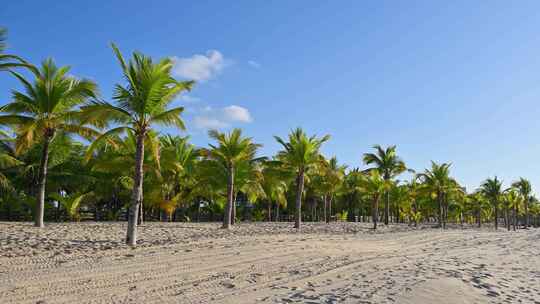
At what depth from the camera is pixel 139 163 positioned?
12328mm

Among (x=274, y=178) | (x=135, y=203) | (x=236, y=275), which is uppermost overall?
(x=274, y=178)

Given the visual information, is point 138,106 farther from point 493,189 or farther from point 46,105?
point 493,189

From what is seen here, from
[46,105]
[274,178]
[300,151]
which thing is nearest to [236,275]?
[46,105]

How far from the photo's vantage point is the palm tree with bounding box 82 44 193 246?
12023 millimetres

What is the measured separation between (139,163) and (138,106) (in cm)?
179

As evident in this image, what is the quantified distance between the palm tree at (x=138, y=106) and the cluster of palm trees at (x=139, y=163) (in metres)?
0.03

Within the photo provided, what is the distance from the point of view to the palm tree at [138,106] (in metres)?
12.0

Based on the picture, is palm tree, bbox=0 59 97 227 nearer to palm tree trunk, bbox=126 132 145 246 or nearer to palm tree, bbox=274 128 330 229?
palm tree trunk, bbox=126 132 145 246

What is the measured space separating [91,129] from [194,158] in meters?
13.4

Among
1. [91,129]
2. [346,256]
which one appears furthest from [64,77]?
[346,256]

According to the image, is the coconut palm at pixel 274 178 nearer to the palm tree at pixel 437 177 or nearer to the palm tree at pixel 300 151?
the palm tree at pixel 300 151

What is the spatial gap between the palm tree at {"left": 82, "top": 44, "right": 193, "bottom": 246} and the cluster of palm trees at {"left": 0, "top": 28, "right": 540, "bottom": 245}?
0.03 metres

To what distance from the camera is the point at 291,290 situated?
690 cm

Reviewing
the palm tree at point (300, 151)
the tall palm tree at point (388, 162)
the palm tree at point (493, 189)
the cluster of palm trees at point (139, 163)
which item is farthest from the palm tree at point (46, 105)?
the palm tree at point (493, 189)
